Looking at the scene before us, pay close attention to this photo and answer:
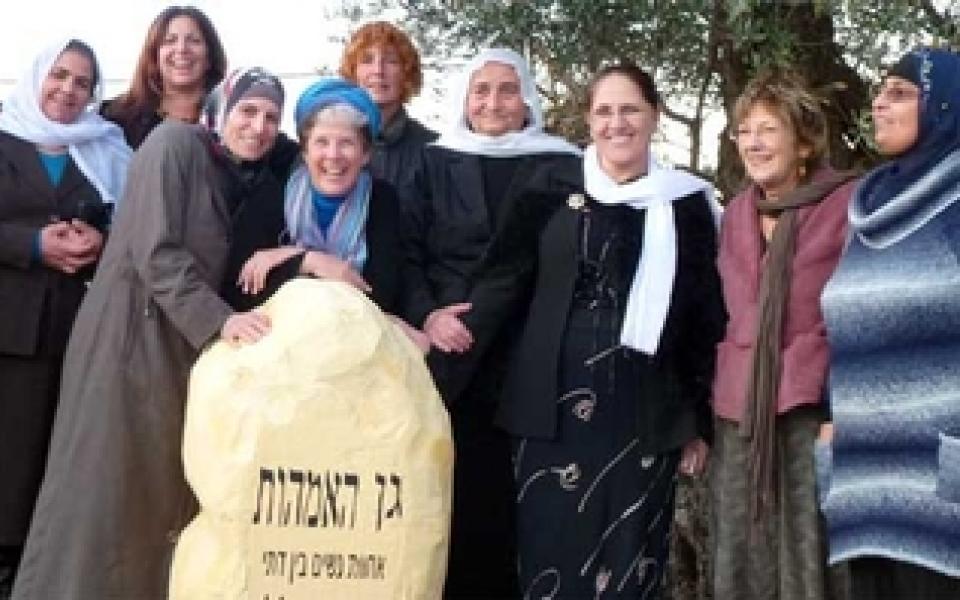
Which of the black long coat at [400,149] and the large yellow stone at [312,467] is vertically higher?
the black long coat at [400,149]

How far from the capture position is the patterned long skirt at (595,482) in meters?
4.22

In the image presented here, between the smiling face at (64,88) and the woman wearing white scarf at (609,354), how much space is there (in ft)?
4.88

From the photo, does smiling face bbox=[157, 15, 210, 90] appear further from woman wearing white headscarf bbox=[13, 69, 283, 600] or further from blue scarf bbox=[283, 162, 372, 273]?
blue scarf bbox=[283, 162, 372, 273]

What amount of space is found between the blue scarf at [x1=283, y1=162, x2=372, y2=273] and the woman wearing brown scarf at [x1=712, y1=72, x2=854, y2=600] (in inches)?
43.8

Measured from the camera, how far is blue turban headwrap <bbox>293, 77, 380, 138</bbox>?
4160 millimetres

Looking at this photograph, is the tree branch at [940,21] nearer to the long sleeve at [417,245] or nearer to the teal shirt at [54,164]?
the long sleeve at [417,245]

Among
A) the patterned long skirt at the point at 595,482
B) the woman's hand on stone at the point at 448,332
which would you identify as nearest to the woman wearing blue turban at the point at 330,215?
the woman's hand on stone at the point at 448,332

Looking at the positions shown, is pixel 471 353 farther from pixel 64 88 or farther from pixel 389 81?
pixel 64 88

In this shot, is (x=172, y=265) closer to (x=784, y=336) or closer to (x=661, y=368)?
(x=661, y=368)

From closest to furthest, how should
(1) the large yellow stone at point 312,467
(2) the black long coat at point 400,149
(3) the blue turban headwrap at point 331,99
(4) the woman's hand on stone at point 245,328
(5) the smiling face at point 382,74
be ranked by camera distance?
(1) the large yellow stone at point 312,467, (4) the woman's hand on stone at point 245,328, (3) the blue turban headwrap at point 331,99, (2) the black long coat at point 400,149, (5) the smiling face at point 382,74

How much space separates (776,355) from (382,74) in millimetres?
1742

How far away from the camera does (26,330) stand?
4461 mm

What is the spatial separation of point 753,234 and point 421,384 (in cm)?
111

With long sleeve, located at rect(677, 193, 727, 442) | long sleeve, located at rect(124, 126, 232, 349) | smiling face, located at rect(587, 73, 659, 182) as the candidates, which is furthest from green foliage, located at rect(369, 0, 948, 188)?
long sleeve, located at rect(124, 126, 232, 349)
